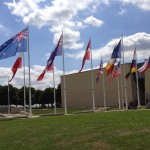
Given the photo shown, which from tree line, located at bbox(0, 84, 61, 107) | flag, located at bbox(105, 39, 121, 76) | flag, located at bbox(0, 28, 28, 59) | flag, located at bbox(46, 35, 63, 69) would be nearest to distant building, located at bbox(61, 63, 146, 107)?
tree line, located at bbox(0, 84, 61, 107)

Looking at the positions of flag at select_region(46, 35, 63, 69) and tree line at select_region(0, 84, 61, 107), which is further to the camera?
tree line at select_region(0, 84, 61, 107)

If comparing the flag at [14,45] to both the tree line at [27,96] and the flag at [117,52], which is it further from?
the tree line at [27,96]

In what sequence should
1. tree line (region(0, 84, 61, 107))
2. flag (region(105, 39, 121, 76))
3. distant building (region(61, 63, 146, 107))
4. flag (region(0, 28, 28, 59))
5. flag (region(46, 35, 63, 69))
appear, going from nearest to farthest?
1. flag (region(0, 28, 28, 59))
2. flag (region(46, 35, 63, 69))
3. flag (region(105, 39, 121, 76))
4. distant building (region(61, 63, 146, 107))
5. tree line (region(0, 84, 61, 107))

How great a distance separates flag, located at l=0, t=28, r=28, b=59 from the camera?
107 feet

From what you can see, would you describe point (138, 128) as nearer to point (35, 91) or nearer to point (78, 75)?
point (78, 75)

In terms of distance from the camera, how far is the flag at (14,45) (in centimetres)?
3269

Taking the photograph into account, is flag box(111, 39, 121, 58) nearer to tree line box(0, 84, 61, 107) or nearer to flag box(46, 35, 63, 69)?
flag box(46, 35, 63, 69)

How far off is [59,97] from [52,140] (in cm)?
10841

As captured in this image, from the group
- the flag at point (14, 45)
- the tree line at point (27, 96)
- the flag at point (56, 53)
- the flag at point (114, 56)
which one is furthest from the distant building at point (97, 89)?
the flag at point (14, 45)

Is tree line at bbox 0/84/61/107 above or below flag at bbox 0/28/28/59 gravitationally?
below

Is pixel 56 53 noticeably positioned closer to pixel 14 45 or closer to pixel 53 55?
pixel 53 55

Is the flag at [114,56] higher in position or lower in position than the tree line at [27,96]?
higher

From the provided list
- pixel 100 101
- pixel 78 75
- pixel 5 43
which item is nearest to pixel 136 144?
pixel 5 43

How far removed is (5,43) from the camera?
33000 millimetres
